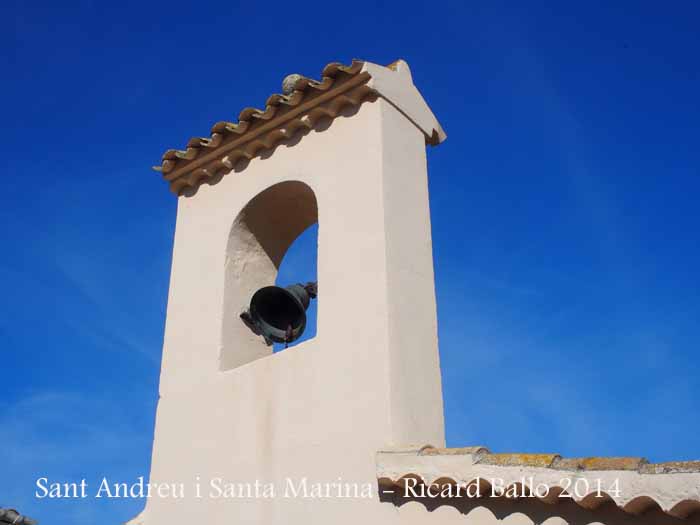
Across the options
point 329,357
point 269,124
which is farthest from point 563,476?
point 269,124

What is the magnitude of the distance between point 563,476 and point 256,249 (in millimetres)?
2940

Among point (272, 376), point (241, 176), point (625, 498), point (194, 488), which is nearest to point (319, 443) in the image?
point (272, 376)

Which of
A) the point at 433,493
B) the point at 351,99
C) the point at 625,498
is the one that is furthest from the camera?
the point at 351,99

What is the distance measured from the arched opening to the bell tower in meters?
0.01

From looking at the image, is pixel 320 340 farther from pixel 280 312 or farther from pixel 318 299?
pixel 280 312

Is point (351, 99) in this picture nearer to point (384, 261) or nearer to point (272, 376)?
point (384, 261)

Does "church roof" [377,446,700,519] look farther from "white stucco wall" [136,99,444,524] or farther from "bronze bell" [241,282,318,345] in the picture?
"bronze bell" [241,282,318,345]

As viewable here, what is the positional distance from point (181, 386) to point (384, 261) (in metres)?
1.64

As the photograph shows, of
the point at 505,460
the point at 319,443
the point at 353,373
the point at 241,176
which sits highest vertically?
the point at 241,176

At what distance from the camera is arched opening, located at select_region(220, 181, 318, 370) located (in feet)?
16.9

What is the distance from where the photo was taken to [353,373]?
Answer: 4.24 metres

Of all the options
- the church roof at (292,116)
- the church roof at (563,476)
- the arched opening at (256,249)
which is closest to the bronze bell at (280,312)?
the arched opening at (256,249)

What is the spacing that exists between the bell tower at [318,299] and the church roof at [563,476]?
0.85 ft

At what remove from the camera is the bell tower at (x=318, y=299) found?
4.18 metres
